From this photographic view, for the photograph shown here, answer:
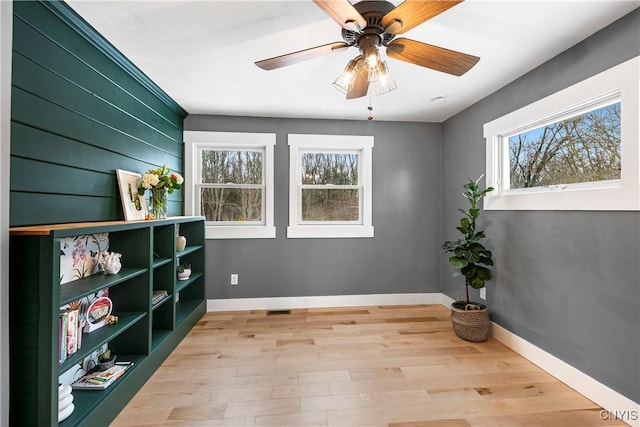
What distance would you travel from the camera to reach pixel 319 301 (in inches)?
143

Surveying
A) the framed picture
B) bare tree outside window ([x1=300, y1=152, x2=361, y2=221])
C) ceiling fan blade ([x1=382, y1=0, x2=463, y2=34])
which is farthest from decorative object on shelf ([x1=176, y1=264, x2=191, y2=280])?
ceiling fan blade ([x1=382, y1=0, x2=463, y2=34])

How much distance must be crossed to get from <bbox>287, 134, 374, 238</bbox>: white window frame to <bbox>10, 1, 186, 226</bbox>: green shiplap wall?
1.66m

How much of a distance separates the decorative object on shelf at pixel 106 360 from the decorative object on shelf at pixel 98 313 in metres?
0.27

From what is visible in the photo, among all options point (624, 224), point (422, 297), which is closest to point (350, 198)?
point (422, 297)

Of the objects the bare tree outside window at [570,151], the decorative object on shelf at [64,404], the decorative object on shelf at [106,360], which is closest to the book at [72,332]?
the decorative object on shelf at [64,404]

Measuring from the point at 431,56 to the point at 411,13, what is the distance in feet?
1.19

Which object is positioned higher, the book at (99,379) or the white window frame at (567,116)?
the white window frame at (567,116)

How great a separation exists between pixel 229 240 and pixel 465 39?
9.84ft

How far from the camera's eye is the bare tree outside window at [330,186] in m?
3.76

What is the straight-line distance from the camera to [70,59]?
173cm

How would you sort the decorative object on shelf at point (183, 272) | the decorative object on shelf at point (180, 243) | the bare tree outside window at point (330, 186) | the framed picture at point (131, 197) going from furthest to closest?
1. the bare tree outside window at point (330, 186)
2. the decorative object on shelf at point (183, 272)
3. the decorative object on shelf at point (180, 243)
4. the framed picture at point (131, 197)

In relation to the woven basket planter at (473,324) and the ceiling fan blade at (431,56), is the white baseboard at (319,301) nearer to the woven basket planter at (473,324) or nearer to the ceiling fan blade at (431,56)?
the woven basket planter at (473,324)

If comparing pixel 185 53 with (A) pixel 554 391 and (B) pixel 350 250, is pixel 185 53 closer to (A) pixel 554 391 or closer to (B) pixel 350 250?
(B) pixel 350 250

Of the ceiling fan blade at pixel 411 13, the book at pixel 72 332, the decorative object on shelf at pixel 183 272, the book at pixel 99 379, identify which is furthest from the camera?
the decorative object on shelf at pixel 183 272
